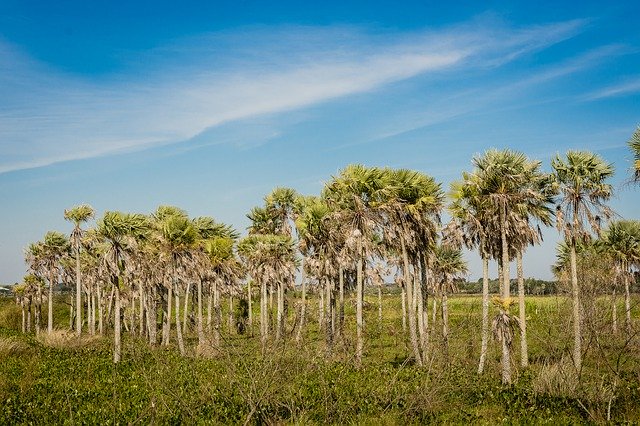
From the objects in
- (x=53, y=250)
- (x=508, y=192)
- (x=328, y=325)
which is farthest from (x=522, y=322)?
(x=53, y=250)

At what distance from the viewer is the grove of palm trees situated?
639 inches

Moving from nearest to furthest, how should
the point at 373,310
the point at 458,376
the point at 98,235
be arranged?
the point at 458,376
the point at 98,235
the point at 373,310

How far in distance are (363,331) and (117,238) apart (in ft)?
54.0

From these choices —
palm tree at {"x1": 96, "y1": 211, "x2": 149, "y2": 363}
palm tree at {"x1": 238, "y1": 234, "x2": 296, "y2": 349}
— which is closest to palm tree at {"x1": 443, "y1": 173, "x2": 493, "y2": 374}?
palm tree at {"x1": 238, "y1": 234, "x2": 296, "y2": 349}

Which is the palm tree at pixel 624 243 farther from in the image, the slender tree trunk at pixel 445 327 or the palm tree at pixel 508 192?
the palm tree at pixel 508 192

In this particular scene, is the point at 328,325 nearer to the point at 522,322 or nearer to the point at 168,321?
the point at 522,322

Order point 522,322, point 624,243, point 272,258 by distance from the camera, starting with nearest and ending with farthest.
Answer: point 522,322 → point 272,258 → point 624,243

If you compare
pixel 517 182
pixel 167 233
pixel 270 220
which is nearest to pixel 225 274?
pixel 270 220

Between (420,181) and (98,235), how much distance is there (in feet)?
65.3

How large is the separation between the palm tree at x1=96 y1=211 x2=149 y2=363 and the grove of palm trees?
0.09 metres

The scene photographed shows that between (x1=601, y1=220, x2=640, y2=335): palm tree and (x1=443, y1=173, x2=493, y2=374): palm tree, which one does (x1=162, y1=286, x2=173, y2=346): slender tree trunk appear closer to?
(x1=443, y1=173, x2=493, y2=374): palm tree

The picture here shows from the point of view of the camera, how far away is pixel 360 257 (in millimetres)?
30484

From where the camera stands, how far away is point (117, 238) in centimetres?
3162

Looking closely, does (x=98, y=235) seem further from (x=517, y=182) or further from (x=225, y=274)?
(x=517, y=182)
